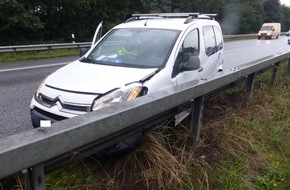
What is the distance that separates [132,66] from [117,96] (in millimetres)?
1059

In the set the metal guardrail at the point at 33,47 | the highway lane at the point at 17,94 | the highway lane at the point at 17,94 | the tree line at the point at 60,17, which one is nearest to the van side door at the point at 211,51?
the highway lane at the point at 17,94

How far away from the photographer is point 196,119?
3.78 meters

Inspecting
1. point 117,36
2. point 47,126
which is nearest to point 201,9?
point 117,36

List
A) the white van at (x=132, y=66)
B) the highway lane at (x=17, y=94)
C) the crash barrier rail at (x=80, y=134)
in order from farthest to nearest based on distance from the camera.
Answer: the highway lane at (x=17, y=94), the white van at (x=132, y=66), the crash barrier rail at (x=80, y=134)

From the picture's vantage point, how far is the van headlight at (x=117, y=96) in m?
3.89

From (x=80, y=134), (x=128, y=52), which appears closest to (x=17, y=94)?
(x=128, y=52)

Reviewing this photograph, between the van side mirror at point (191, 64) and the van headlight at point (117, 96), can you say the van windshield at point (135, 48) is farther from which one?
the van headlight at point (117, 96)

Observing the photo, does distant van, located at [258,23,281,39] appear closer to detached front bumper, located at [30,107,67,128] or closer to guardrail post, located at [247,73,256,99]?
guardrail post, located at [247,73,256,99]

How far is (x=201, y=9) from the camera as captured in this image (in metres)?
50.4

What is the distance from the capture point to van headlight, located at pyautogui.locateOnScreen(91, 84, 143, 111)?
3.89 meters

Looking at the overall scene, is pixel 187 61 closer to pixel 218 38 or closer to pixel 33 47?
pixel 218 38

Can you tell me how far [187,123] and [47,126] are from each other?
98.9 inches

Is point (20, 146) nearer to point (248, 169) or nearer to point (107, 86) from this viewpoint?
point (107, 86)

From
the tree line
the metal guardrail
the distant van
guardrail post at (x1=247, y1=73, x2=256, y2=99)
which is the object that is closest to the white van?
guardrail post at (x1=247, y1=73, x2=256, y2=99)
